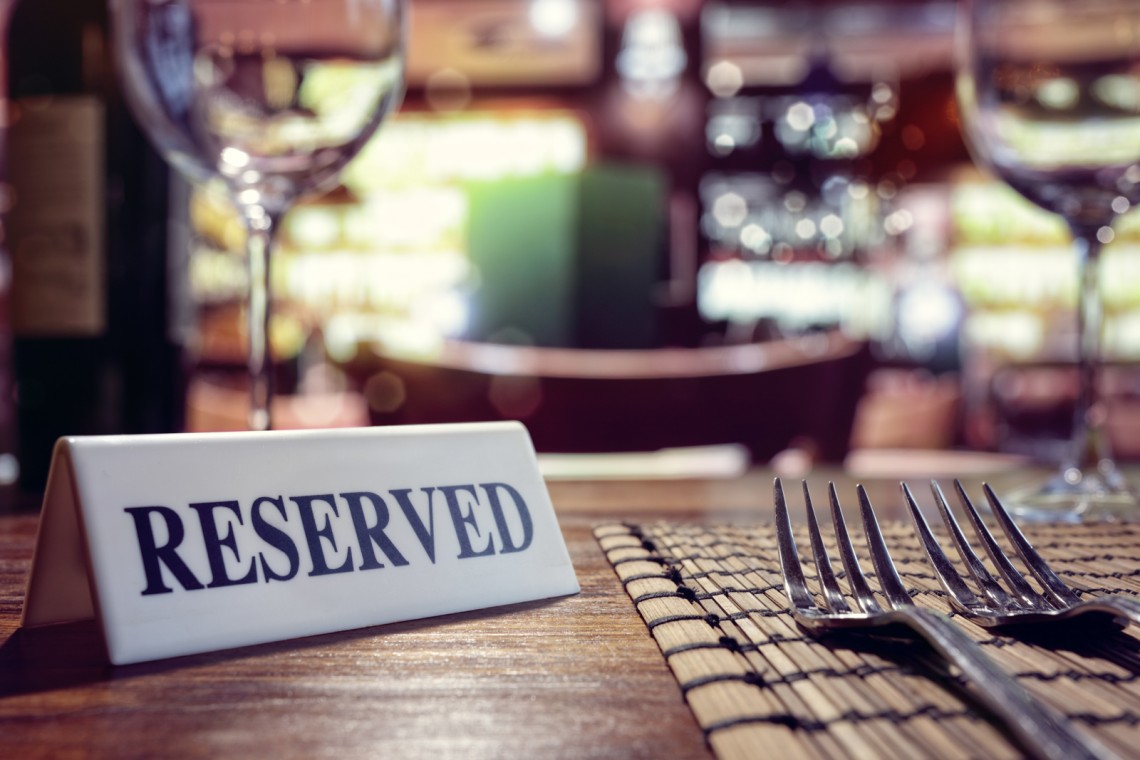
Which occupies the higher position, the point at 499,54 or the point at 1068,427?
the point at 499,54

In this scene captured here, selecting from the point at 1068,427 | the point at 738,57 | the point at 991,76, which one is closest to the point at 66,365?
the point at 991,76

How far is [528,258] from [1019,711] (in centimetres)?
132

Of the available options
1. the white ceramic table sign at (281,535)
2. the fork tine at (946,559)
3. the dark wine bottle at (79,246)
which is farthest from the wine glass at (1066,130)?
the dark wine bottle at (79,246)

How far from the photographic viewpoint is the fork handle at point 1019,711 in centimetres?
17

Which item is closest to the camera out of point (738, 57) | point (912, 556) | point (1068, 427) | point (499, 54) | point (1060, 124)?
point (912, 556)

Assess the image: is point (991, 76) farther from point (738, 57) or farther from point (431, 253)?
point (738, 57)

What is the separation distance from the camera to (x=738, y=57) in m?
6.36

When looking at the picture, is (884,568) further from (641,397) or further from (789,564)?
(641,397)

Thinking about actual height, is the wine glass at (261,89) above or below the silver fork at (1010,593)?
above

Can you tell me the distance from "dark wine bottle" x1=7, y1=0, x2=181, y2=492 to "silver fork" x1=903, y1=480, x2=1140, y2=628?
1.48ft

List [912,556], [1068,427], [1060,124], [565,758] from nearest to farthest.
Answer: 1. [565,758]
2. [912,556]
3. [1060,124]
4. [1068,427]

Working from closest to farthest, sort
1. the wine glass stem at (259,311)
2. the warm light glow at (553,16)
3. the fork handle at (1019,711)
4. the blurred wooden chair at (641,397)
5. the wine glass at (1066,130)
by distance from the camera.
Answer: the fork handle at (1019,711) < the wine glass stem at (259,311) < the wine glass at (1066,130) < the blurred wooden chair at (641,397) < the warm light glow at (553,16)

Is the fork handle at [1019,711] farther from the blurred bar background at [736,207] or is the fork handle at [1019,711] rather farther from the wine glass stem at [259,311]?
the blurred bar background at [736,207]

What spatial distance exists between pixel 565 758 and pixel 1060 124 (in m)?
0.52
